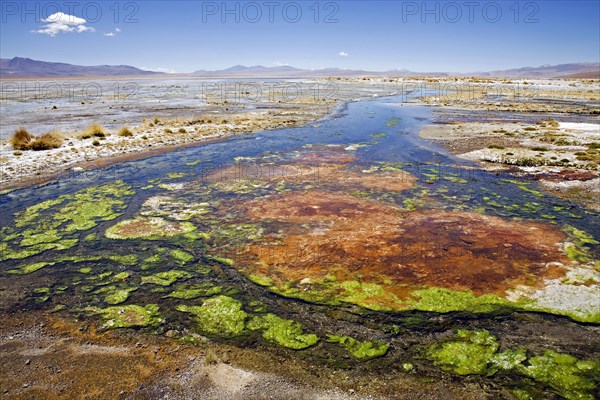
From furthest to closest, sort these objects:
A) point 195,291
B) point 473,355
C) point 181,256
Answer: point 181,256 < point 195,291 < point 473,355

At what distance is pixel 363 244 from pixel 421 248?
1.42 m

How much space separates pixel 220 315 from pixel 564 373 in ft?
18.3

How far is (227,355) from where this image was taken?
19.6 feet

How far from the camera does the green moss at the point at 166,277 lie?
8.27 metres

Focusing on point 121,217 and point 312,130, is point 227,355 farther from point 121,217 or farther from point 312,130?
point 312,130

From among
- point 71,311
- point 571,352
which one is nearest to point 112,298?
point 71,311

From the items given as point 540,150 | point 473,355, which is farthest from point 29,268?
point 540,150

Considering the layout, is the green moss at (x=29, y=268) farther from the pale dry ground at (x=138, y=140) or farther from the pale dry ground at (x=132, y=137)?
the pale dry ground at (x=138, y=140)

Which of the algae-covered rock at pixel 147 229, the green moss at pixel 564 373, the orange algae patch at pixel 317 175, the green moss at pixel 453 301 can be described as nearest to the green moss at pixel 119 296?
the algae-covered rock at pixel 147 229

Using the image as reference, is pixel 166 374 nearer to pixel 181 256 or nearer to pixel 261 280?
pixel 261 280

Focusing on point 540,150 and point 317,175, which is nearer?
point 317,175

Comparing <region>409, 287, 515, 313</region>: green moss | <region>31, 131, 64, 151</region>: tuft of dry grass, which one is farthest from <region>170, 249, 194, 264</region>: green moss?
<region>31, 131, 64, 151</region>: tuft of dry grass

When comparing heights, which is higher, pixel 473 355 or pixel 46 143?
pixel 46 143

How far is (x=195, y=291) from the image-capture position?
26.0 feet
